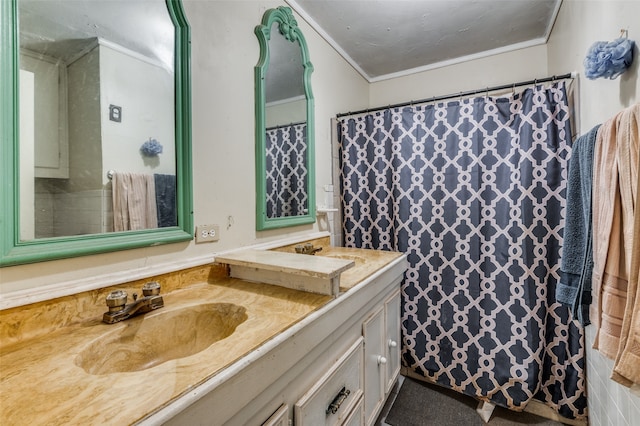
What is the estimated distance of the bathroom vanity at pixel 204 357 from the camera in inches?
20.3

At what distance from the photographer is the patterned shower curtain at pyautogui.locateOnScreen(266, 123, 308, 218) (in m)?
1.57

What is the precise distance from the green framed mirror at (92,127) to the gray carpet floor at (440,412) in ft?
5.27

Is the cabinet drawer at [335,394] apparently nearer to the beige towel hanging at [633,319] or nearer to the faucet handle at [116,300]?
the faucet handle at [116,300]

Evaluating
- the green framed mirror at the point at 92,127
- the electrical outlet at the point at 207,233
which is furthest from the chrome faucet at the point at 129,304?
the electrical outlet at the point at 207,233

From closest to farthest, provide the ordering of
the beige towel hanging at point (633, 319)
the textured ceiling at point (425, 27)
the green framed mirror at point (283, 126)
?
the beige towel hanging at point (633, 319) < the green framed mirror at point (283, 126) < the textured ceiling at point (425, 27)

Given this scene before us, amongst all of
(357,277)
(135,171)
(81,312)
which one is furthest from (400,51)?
(81,312)

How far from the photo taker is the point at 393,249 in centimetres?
204

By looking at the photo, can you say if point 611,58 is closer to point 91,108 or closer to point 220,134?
point 220,134

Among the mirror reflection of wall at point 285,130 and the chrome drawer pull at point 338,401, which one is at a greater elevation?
the mirror reflection of wall at point 285,130

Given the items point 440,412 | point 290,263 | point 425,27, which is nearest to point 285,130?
point 290,263

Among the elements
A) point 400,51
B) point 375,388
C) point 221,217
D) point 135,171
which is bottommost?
point 375,388

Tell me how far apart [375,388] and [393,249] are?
903 mm

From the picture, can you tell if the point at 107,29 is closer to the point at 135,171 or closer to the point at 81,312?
the point at 135,171

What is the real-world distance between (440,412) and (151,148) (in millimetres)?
2073
